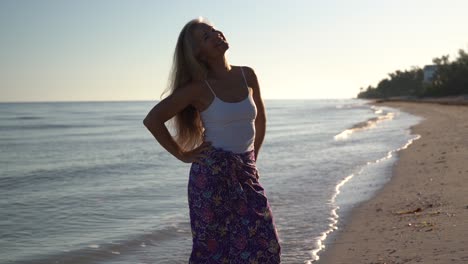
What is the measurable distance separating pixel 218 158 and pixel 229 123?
0.63ft

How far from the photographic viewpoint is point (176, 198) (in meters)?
9.83

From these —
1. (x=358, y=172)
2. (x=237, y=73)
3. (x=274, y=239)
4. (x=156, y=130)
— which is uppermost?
(x=237, y=73)

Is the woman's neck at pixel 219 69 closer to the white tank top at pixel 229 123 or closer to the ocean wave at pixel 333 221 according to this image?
the white tank top at pixel 229 123

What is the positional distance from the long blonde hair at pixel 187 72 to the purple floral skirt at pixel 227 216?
22 centimetres

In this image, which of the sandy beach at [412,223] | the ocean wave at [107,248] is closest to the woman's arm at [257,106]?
the sandy beach at [412,223]

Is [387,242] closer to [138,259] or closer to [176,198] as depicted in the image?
[138,259]

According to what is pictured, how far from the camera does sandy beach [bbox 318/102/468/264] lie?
16.8 feet

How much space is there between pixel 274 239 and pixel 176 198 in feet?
22.2

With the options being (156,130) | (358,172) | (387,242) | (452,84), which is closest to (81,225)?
(387,242)

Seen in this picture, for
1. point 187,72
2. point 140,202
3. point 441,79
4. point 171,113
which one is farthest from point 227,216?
point 441,79

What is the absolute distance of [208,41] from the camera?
3188 millimetres

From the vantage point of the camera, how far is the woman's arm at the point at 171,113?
123 inches

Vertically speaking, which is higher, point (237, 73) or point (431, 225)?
point (237, 73)

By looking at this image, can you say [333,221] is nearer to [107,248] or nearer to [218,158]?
[107,248]
